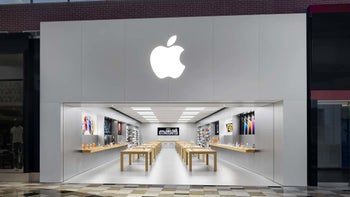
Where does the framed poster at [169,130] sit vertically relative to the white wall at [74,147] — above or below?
below

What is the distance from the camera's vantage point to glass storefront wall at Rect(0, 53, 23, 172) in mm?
9008

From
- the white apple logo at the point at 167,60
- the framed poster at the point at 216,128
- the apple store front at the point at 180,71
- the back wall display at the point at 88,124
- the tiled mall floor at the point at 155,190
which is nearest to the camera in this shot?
the tiled mall floor at the point at 155,190

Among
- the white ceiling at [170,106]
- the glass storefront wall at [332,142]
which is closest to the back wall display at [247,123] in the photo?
the white ceiling at [170,106]

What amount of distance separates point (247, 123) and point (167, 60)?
189 inches

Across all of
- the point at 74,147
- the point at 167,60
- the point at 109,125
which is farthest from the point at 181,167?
the point at 167,60

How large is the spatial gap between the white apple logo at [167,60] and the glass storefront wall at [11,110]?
10.8ft

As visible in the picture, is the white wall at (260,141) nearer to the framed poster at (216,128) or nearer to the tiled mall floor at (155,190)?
the tiled mall floor at (155,190)

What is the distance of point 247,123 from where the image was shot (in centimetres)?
1227

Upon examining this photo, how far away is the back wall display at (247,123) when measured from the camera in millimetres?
11525

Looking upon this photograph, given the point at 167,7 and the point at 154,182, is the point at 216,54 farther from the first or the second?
the point at 154,182

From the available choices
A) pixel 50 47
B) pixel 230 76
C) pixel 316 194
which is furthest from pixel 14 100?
pixel 316 194

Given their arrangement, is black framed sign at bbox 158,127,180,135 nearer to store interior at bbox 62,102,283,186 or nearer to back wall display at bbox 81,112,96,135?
store interior at bbox 62,102,283,186

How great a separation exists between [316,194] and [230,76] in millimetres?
3034

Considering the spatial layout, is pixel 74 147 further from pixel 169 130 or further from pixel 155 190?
pixel 169 130
